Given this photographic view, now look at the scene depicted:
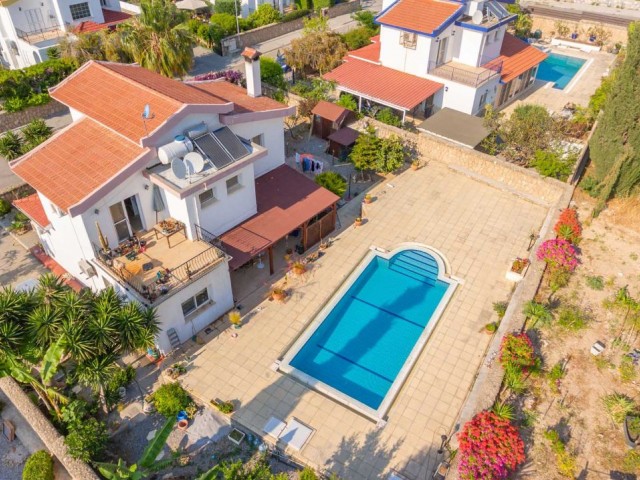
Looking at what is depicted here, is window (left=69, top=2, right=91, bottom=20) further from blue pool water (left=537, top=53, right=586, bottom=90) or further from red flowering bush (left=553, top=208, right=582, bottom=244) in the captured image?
blue pool water (left=537, top=53, right=586, bottom=90)

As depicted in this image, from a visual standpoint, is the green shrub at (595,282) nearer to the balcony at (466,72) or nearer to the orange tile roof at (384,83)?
the orange tile roof at (384,83)

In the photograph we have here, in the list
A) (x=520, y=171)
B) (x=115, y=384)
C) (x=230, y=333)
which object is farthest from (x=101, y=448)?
(x=520, y=171)

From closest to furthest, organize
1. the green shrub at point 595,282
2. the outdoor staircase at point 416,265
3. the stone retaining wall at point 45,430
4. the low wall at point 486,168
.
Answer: the stone retaining wall at point 45,430, the green shrub at point 595,282, the outdoor staircase at point 416,265, the low wall at point 486,168

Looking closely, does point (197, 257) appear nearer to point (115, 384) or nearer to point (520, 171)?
point (115, 384)

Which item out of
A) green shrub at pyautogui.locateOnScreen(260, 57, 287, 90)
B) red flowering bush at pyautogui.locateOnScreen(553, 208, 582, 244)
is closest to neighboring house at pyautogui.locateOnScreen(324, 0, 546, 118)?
green shrub at pyautogui.locateOnScreen(260, 57, 287, 90)

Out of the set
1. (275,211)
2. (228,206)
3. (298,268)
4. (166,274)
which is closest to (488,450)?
(298,268)

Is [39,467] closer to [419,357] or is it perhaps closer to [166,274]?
[166,274]

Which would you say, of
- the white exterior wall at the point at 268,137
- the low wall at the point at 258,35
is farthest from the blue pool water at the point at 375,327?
the low wall at the point at 258,35
